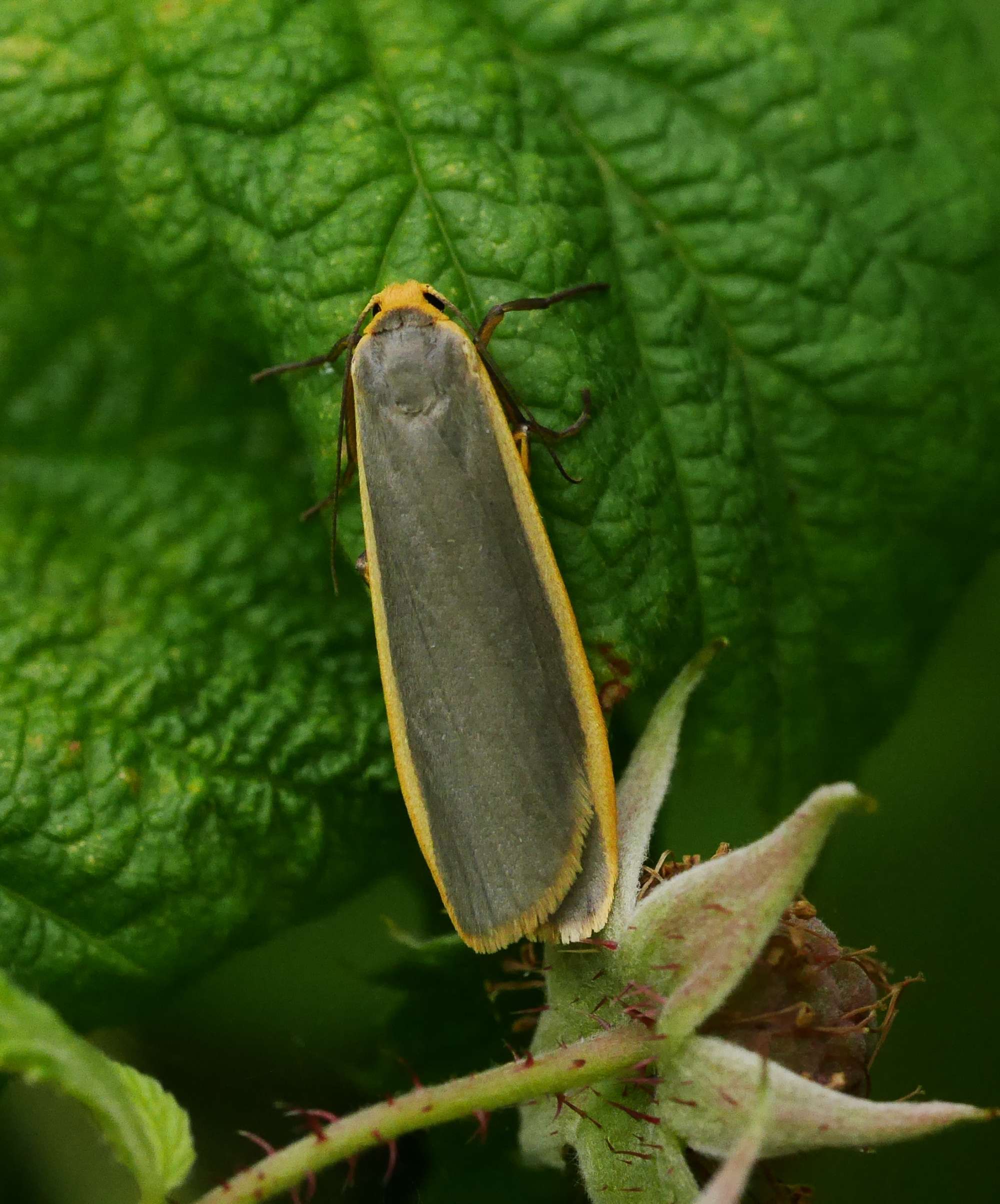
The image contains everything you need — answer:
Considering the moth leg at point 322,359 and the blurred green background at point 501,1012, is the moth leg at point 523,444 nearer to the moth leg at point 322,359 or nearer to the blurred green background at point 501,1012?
the moth leg at point 322,359

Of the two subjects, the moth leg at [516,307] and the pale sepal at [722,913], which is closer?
the pale sepal at [722,913]

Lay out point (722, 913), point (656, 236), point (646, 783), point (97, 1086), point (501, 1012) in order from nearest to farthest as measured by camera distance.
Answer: point (97, 1086) → point (722, 913) → point (646, 783) → point (656, 236) → point (501, 1012)

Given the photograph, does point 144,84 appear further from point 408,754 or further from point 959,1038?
point 959,1038

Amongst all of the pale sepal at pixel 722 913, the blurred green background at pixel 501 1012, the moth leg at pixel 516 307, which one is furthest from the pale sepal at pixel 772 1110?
the moth leg at pixel 516 307

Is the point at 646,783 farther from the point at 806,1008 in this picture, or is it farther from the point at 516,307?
the point at 516,307

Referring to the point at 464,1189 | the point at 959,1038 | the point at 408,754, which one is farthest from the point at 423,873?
the point at 959,1038

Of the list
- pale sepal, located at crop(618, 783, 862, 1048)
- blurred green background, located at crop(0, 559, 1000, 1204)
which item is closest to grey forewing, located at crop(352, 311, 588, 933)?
pale sepal, located at crop(618, 783, 862, 1048)

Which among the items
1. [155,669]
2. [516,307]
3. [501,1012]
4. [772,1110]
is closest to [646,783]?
[772,1110]
